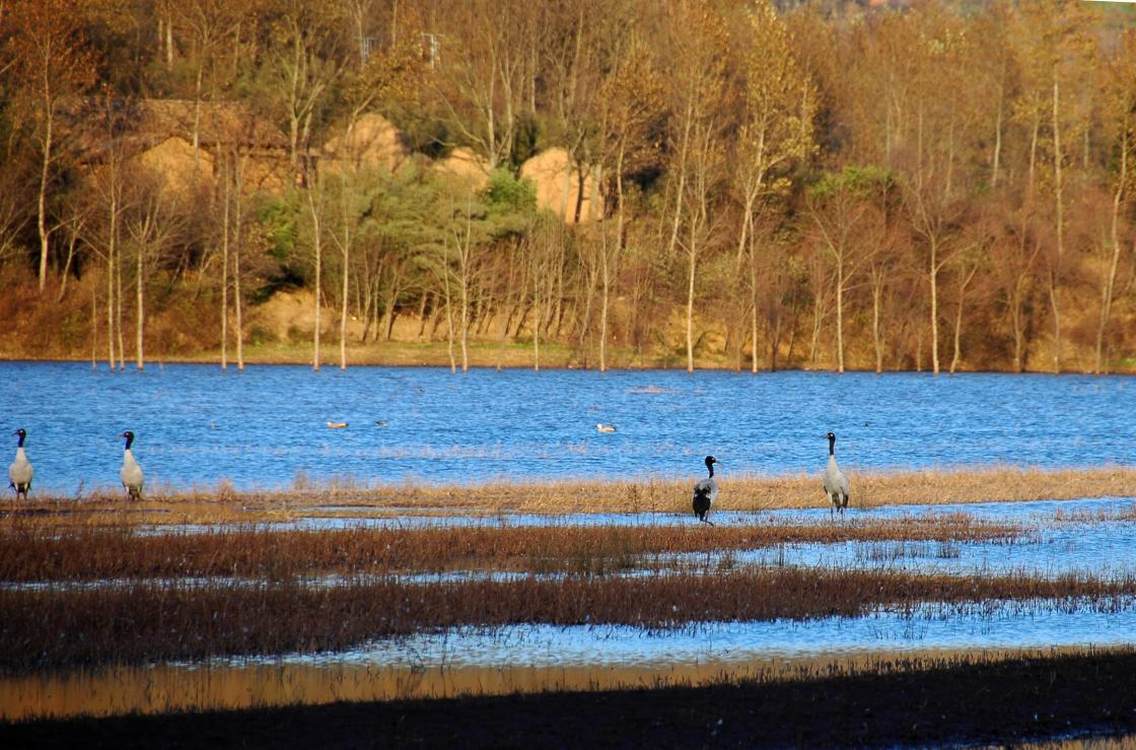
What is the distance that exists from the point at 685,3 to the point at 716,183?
1179 centimetres

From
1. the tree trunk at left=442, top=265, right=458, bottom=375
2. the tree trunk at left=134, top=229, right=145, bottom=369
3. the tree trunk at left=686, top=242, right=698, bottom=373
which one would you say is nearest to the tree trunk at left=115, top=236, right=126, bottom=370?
the tree trunk at left=134, top=229, right=145, bottom=369

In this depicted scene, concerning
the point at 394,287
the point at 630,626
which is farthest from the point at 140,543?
the point at 394,287

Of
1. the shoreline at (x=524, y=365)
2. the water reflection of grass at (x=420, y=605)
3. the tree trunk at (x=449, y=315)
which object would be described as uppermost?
the tree trunk at (x=449, y=315)

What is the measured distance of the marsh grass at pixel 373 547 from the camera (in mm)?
18891

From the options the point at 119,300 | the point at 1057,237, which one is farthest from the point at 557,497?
the point at 1057,237

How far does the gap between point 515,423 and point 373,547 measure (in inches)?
1172

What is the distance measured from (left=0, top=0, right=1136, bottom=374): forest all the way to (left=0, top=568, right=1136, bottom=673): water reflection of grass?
62458mm

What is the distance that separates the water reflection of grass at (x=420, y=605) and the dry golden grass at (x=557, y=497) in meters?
7.28

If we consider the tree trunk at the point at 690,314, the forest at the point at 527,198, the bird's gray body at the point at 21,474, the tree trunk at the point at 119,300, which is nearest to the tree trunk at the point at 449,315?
the forest at the point at 527,198

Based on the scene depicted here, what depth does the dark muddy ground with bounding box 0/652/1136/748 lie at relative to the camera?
11.3 meters

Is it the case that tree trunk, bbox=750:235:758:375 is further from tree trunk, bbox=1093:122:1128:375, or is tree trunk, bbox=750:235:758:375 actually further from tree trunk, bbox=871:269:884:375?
tree trunk, bbox=1093:122:1128:375

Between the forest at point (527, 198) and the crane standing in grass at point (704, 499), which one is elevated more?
the forest at point (527, 198)

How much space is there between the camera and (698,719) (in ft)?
39.5

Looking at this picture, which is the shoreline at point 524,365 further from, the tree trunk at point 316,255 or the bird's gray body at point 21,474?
the bird's gray body at point 21,474
